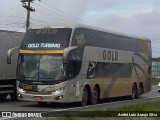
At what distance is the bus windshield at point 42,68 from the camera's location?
1972cm

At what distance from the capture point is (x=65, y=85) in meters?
19.7

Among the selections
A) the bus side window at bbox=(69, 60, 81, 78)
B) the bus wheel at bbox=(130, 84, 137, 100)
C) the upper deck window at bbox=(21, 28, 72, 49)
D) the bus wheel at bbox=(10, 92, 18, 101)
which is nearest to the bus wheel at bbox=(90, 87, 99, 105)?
the bus side window at bbox=(69, 60, 81, 78)

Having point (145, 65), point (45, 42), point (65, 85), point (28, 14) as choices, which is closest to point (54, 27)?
point (45, 42)

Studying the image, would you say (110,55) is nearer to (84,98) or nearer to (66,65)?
(84,98)

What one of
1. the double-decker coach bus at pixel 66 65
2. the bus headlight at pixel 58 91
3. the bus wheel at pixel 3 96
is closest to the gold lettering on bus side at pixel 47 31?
the double-decker coach bus at pixel 66 65

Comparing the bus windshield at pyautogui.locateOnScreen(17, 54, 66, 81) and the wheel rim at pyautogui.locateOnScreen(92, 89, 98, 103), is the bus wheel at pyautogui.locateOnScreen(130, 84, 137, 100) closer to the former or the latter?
the wheel rim at pyautogui.locateOnScreen(92, 89, 98, 103)

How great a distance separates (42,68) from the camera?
19.9 metres

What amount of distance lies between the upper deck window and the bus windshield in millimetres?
467

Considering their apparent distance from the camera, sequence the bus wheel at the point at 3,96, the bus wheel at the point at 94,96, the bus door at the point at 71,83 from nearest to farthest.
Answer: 1. the bus door at the point at 71,83
2. the bus wheel at the point at 94,96
3. the bus wheel at the point at 3,96

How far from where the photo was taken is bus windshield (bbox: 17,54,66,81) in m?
19.7

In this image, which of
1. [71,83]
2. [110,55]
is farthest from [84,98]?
[110,55]

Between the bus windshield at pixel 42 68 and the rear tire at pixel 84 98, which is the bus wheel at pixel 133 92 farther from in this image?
the bus windshield at pixel 42 68

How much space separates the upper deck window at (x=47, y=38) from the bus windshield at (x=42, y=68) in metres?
0.47

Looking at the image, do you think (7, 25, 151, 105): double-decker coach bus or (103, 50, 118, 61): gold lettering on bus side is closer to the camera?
(7, 25, 151, 105): double-decker coach bus
